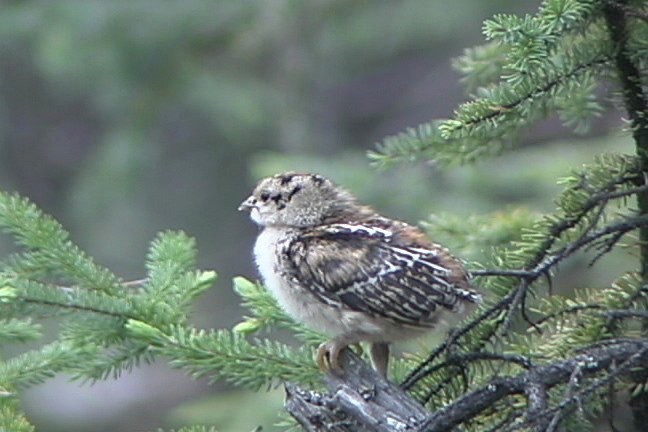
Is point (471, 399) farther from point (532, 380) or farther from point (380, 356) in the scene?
point (380, 356)

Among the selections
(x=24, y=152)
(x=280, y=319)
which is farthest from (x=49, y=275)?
(x=24, y=152)

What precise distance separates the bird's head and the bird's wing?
15.3 inches

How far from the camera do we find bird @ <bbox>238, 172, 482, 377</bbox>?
4930mm

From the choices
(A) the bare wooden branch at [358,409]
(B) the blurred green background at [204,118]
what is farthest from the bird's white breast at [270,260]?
(B) the blurred green background at [204,118]

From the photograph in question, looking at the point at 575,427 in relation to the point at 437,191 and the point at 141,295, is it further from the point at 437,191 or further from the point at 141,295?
the point at 437,191

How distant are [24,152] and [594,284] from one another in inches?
355

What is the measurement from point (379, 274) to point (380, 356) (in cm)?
28

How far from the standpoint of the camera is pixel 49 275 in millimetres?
5070

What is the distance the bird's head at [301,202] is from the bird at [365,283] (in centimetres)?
17

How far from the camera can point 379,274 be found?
5066 millimetres

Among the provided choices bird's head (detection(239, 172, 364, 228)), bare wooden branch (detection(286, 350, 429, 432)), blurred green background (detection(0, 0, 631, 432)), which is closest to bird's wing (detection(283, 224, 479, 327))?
bird's head (detection(239, 172, 364, 228))

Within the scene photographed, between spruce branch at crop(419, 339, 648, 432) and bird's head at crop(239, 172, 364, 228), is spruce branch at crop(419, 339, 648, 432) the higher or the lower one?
→ the lower one

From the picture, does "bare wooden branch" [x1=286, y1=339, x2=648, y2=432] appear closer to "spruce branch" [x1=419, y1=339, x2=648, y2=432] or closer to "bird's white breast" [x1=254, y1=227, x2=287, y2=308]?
"spruce branch" [x1=419, y1=339, x2=648, y2=432]

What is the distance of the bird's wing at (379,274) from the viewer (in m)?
4.93
